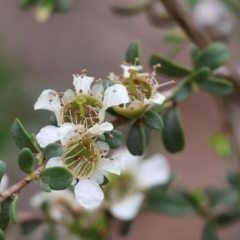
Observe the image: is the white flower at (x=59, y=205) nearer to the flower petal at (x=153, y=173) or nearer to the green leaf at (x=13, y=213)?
the flower petal at (x=153, y=173)

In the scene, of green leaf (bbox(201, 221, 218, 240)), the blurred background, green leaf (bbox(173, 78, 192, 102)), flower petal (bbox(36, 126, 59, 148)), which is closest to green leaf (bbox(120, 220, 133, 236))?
green leaf (bbox(201, 221, 218, 240))

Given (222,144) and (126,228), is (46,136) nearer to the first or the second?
(126,228)

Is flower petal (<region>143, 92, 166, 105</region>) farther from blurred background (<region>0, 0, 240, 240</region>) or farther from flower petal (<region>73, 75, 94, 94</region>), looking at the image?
blurred background (<region>0, 0, 240, 240</region>)

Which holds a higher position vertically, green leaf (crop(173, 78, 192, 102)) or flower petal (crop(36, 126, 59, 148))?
green leaf (crop(173, 78, 192, 102))

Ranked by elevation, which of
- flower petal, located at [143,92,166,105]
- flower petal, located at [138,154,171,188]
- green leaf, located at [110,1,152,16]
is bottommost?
flower petal, located at [143,92,166,105]

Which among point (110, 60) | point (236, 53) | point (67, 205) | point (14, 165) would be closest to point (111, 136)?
point (67, 205)
